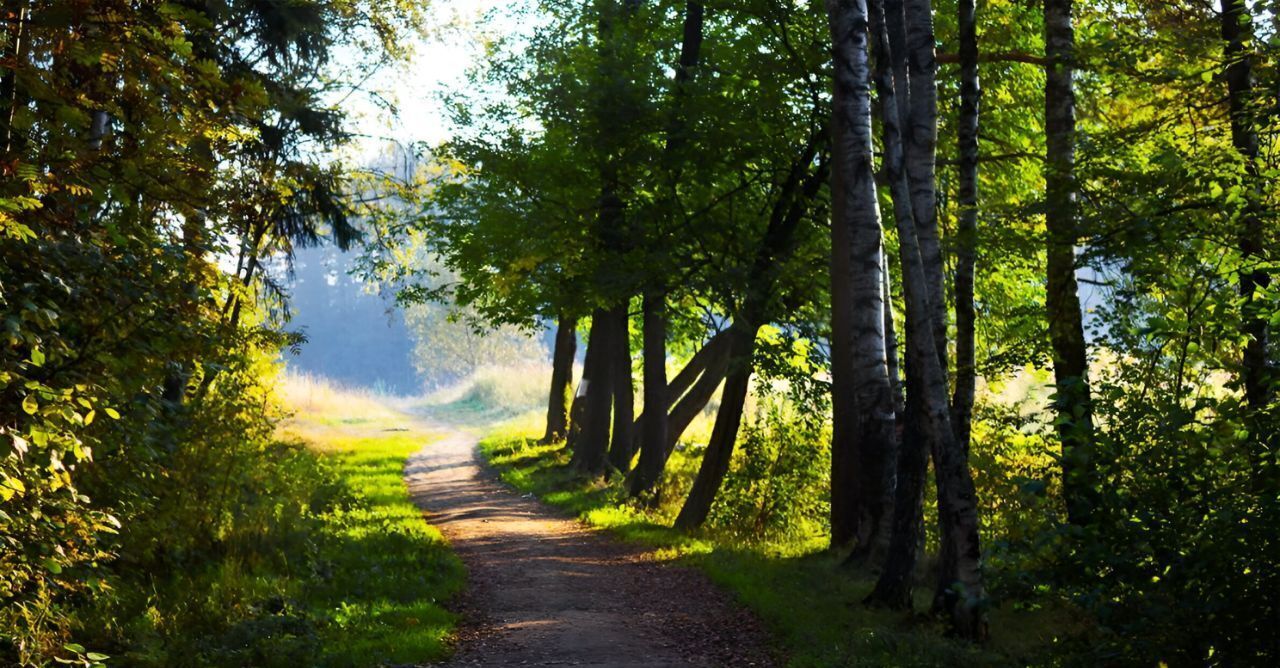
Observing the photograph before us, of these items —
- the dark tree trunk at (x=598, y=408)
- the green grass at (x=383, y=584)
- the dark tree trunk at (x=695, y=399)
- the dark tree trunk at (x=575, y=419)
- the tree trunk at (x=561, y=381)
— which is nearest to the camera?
the green grass at (x=383, y=584)

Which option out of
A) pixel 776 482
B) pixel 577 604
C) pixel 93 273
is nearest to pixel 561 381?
pixel 776 482

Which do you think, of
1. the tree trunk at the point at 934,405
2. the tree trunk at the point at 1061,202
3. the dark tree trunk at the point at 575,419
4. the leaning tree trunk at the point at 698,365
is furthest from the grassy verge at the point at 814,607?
the dark tree trunk at the point at 575,419

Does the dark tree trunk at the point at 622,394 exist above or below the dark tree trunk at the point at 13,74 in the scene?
below

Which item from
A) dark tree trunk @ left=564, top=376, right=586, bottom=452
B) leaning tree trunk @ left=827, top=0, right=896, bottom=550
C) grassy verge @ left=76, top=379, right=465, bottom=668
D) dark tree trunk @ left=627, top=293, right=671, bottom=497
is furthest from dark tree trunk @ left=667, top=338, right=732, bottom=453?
leaning tree trunk @ left=827, top=0, right=896, bottom=550

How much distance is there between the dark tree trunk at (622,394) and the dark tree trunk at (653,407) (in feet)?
3.05

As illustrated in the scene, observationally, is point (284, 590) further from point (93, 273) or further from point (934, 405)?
point (934, 405)

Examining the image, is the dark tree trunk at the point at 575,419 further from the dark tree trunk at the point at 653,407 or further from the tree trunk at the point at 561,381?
the dark tree trunk at the point at 653,407

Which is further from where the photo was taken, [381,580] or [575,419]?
[575,419]

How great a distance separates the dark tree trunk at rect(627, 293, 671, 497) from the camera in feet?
63.8

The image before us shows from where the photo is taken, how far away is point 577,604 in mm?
11453

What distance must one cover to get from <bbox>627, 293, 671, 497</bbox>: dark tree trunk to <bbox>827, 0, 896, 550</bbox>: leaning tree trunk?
256 inches

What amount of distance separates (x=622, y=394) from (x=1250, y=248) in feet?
44.1

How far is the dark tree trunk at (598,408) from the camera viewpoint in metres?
23.1

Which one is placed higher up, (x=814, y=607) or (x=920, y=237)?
(x=920, y=237)
